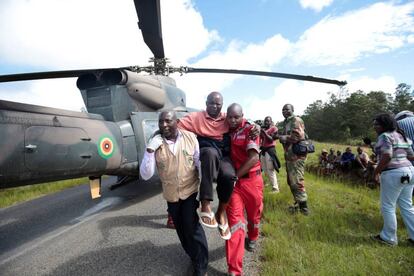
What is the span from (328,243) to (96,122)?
375 cm

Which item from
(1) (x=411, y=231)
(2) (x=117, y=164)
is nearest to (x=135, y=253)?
(2) (x=117, y=164)

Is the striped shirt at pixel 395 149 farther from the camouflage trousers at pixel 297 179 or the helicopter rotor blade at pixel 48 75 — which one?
the helicopter rotor blade at pixel 48 75

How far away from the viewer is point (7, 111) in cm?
309

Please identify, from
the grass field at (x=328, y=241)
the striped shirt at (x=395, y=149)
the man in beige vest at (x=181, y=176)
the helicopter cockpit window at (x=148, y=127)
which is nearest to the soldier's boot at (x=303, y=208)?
the grass field at (x=328, y=241)

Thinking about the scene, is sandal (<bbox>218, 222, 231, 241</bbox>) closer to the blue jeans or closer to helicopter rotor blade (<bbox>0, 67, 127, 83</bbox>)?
the blue jeans

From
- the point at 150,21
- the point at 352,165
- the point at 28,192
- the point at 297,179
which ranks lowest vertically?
the point at 28,192

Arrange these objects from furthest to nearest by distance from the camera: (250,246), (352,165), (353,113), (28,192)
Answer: (353,113), (352,165), (28,192), (250,246)

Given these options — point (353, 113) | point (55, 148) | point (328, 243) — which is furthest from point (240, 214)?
point (353, 113)

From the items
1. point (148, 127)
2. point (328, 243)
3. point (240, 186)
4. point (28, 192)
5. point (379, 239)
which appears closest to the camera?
point (240, 186)

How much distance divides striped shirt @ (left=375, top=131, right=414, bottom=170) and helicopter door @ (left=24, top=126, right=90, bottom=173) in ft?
13.0

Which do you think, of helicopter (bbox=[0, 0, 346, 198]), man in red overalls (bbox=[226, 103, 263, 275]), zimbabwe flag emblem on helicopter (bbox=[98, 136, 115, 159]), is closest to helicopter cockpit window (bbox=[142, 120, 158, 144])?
helicopter (bbox=[0, 0, 346, 198])

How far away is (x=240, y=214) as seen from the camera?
287 cm

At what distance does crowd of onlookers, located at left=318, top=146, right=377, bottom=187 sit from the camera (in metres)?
8.38

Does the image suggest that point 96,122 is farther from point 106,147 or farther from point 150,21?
point 150,21
